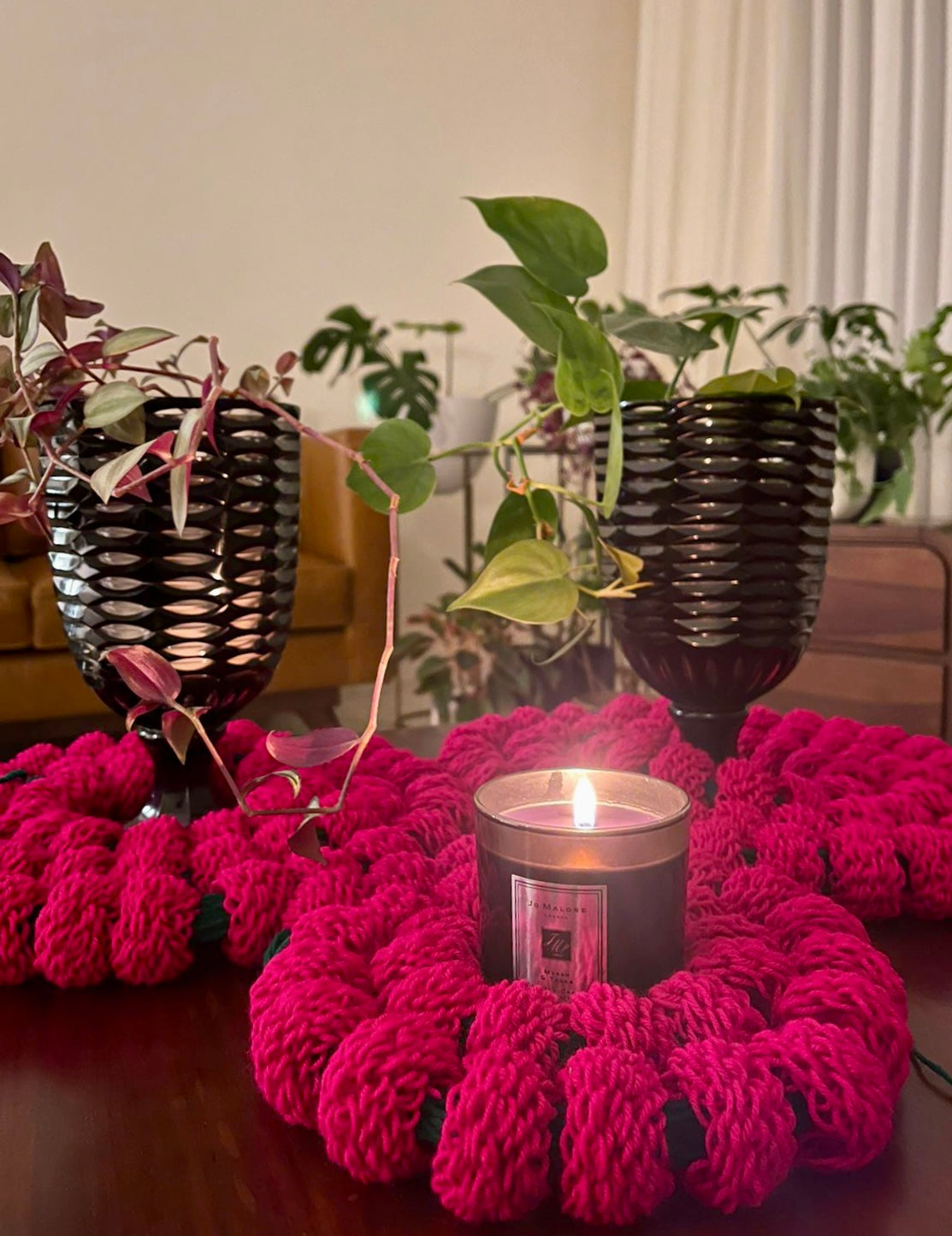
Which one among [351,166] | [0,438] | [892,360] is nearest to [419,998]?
[0,438]

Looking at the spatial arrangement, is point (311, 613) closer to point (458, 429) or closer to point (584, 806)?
point (458, 429)

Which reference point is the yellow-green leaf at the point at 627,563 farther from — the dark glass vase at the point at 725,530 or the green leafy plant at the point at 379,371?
the green leafy plant at the point at 379,371

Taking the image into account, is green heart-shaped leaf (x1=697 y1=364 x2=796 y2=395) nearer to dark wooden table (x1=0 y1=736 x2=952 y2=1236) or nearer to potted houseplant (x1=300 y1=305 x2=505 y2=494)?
dark wooden table (x1=0 y1=736 x2=952 y2=1236)

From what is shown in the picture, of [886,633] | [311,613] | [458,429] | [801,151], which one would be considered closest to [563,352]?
[886,633]

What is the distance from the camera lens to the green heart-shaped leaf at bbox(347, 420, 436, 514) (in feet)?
1.66

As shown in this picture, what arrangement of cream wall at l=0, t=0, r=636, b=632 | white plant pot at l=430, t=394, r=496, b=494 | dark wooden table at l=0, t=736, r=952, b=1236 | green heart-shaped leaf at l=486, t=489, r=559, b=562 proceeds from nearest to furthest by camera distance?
dark wooden table at l=0, t=736, r=952, b=1236 → green heart-shaped leaf at l=486, t=489, r=559, b=562 → white plant pot at l=430, t=394, r=496, b=494 → cream wall at l=0, t=0, r=636, b=632

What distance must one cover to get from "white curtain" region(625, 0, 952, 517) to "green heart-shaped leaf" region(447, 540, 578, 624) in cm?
184

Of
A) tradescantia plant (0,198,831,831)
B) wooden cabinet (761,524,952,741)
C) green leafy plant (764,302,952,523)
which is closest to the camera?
tradescantia plant (0,198,831,831)

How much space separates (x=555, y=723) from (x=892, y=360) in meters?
2.24

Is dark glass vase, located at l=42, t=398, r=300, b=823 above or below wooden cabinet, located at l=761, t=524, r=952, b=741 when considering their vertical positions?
above

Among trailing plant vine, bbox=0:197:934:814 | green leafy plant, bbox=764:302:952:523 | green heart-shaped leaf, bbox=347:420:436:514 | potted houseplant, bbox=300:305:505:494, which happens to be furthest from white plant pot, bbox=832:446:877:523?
green heart-shaped leaf, bbox=347:420:436:514

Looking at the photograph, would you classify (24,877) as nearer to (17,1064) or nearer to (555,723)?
(17,1064)

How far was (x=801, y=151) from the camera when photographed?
2.78 metres

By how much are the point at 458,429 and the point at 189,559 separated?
2.29m
